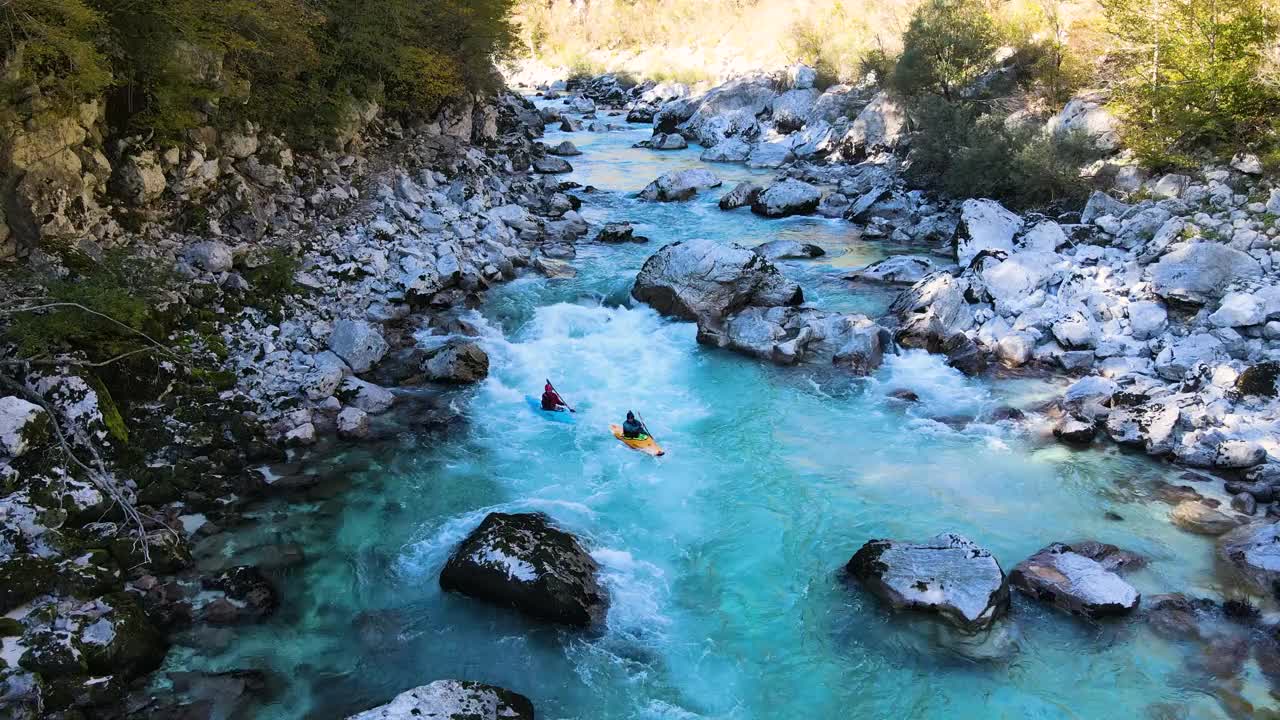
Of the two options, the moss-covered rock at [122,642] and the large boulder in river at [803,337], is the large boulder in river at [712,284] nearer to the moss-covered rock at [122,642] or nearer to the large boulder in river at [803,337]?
the large boulder in river at [803,337]

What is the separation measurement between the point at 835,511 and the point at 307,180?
13919 mm

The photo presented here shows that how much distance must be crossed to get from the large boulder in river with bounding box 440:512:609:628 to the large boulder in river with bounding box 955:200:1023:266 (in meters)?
13.4

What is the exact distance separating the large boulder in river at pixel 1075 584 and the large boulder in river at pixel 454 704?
5868 mm

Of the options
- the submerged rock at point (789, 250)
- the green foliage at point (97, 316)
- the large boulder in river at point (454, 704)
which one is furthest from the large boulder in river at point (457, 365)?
the submerged rock at point (789, 250)

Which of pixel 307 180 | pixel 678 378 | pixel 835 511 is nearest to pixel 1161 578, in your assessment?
pixel 835 511

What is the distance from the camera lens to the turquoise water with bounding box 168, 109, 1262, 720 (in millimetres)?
8086

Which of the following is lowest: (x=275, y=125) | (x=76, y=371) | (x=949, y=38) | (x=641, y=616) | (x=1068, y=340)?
(x=641, y=616)

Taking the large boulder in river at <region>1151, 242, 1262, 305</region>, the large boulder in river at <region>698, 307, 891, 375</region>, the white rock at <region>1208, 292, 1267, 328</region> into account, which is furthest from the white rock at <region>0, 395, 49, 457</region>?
the large boulder in river at <region>1151, 242, 1262, 305</region>

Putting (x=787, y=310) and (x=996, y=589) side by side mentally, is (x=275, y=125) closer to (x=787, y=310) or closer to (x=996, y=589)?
(x=787, y=310)

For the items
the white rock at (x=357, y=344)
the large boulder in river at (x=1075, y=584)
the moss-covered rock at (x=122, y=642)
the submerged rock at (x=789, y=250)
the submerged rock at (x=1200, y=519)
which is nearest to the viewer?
the moss-covered rock at (x=122, y=642)

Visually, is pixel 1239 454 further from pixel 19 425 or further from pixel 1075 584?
pixel 19 425

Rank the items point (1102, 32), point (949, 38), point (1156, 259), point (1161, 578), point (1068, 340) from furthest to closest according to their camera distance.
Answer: point (949, 38) < point (1102, 32) < point (1156, 259) < point (1068, 340) < point (1161, 578)

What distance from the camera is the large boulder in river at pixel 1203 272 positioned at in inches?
558

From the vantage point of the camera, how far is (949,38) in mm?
25516
